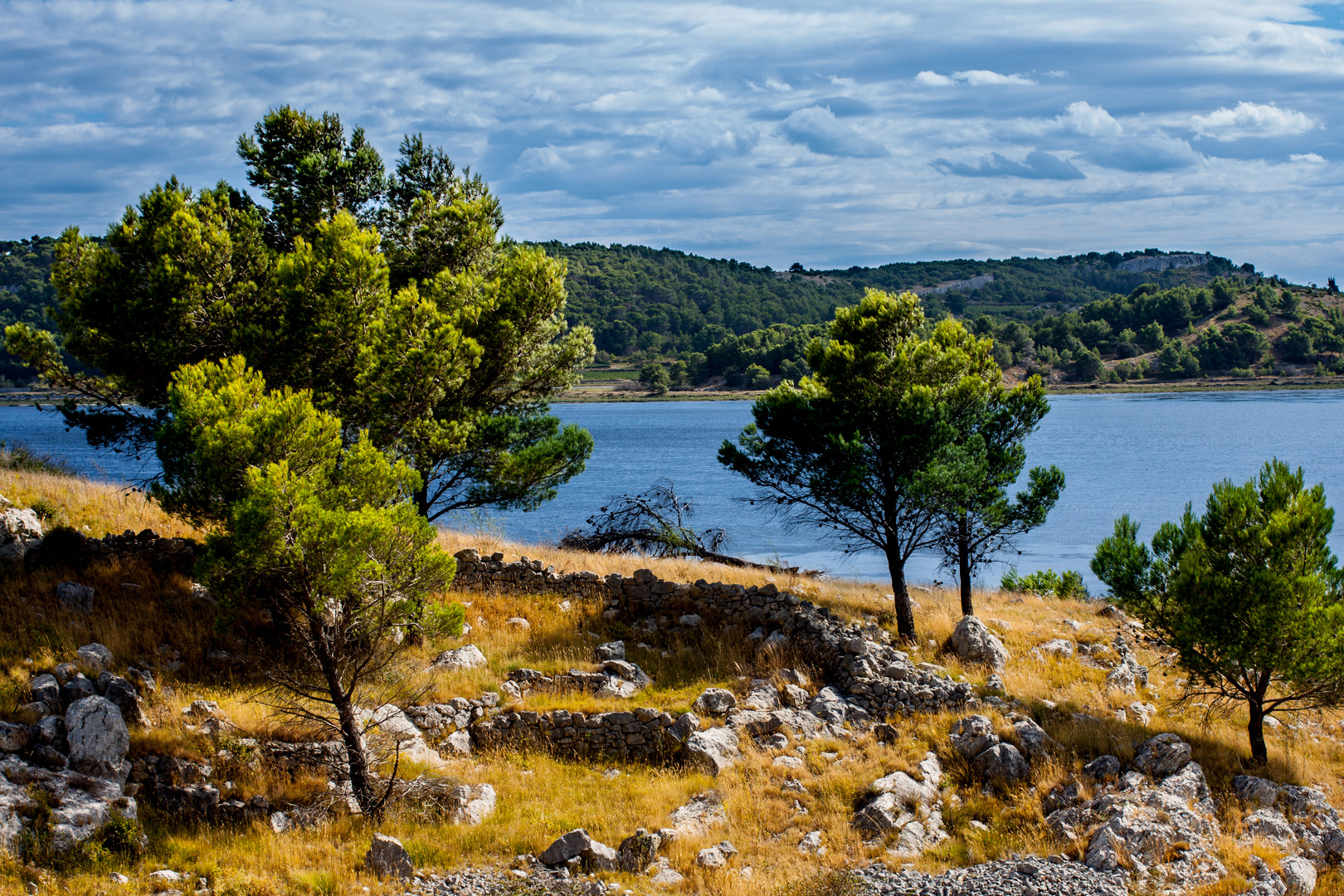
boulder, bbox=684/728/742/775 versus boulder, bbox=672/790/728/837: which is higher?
boulder, bbox=684/728/742/775

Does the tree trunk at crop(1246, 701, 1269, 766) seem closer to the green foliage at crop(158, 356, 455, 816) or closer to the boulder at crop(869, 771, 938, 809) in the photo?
the boulder at crop(869, 771, 938, 809)

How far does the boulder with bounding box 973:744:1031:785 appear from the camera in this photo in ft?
35.7

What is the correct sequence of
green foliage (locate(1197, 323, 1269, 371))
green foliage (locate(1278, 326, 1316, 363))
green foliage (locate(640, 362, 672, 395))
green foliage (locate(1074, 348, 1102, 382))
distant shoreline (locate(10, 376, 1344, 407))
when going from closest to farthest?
distant shoreline (locate(10, 376, 1344, 407)) → green foliage (locate(1278, 326, 1316, 363)) → green foliage (locate(640, 362, 672, 395)) → green foliage (locate(1197, 323, 1269, 371)) → green foliage (locate(1074, 348, 1102, 382))

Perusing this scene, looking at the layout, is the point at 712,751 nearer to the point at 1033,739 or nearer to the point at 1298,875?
the point at 1033,739

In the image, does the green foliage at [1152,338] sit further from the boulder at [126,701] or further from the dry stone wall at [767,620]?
the boulder at [126,701]

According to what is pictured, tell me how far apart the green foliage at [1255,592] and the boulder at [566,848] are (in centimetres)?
848

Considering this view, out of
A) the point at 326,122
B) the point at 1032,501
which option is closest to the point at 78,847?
the point at 326,122

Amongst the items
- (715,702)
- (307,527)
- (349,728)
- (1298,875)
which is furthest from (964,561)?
(307,527)

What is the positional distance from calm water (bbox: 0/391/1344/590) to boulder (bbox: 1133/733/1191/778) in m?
10.9

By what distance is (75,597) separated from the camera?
510 inches

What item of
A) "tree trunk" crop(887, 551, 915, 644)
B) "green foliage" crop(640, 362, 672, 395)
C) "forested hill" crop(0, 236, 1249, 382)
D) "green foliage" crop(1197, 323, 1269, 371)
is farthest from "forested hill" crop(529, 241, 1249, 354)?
"tree trunk" crop(887, 551, 915, 644)

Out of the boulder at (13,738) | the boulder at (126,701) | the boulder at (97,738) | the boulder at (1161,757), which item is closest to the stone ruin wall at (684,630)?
the boulder at (1161,757)

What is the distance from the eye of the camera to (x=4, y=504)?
1447cm

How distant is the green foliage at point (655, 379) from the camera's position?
120875 millimetres
